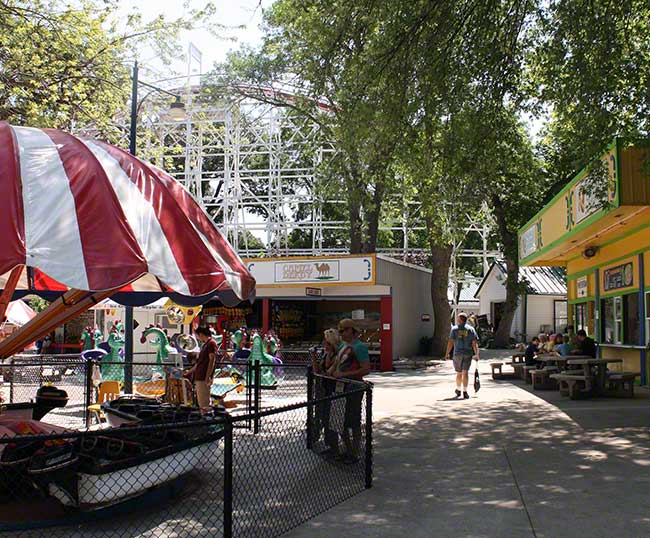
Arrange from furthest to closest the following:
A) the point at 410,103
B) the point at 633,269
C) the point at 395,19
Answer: the point at 633,269, the point at 410,103, the point at 395,19

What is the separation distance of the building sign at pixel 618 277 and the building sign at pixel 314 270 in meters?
8.74

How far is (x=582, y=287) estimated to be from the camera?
2289 cm

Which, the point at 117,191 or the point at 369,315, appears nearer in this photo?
the point at 117,191

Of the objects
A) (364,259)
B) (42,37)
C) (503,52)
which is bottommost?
(364,259)

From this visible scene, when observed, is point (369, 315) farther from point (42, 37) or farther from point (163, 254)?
point (163, 254)

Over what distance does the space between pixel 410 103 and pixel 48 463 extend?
9.47 m

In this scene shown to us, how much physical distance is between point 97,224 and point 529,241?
768 inches

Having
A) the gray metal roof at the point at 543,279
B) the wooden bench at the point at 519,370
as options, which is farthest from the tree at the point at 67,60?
the gray metal roof at the point at 543,279

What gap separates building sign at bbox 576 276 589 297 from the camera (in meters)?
22.2

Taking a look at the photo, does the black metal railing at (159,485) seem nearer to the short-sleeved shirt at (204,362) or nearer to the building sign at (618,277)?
the short-sleeved shirt at (204,362)

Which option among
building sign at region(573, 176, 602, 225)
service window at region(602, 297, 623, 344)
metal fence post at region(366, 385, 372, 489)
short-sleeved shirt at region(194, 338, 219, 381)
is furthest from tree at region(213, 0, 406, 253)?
service window at region(602, 297, 623, 344)

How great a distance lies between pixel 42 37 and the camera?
15.7m

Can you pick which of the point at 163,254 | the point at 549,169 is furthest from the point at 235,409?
the point at 549,169

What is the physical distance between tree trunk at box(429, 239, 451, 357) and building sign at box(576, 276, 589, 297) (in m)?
8.94
